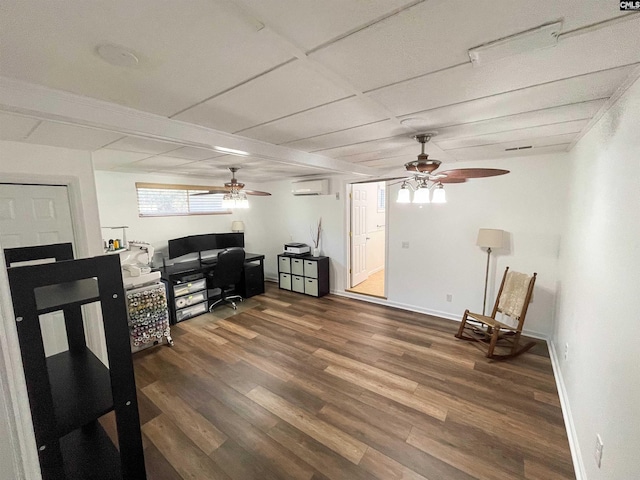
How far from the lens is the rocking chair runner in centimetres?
298

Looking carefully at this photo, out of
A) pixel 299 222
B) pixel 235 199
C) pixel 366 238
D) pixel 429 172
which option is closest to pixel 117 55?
pixel 429 172

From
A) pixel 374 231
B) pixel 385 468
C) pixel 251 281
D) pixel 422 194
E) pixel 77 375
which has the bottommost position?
pixel 385 468

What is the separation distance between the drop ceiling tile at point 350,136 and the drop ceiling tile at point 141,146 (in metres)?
1.09

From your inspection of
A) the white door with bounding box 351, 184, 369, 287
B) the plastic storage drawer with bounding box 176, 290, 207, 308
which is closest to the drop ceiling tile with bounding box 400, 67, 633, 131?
the white door with bounding box 351, 184, 369, 287

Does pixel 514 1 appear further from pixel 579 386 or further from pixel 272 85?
pixel 579 386

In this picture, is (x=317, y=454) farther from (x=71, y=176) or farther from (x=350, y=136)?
(x=71, y=176)

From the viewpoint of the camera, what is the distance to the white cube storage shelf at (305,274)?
500 centimetres

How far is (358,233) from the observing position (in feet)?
17.4

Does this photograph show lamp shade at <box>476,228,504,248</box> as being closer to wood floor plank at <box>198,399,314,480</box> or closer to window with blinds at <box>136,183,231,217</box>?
wood floor plank at <box>198,399,314,480</box>

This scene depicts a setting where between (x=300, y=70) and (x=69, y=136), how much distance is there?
1.97m

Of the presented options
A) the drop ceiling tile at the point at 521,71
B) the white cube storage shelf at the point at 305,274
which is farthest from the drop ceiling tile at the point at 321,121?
the white cube storage shelf at the point at 305,274

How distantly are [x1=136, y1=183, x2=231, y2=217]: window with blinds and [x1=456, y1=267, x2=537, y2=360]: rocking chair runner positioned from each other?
14.2ft

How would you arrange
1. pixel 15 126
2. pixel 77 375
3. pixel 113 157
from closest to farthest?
pixel 77 375, pixel 15 126, pixel 113 157

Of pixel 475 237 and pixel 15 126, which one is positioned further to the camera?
pixel 475 237
